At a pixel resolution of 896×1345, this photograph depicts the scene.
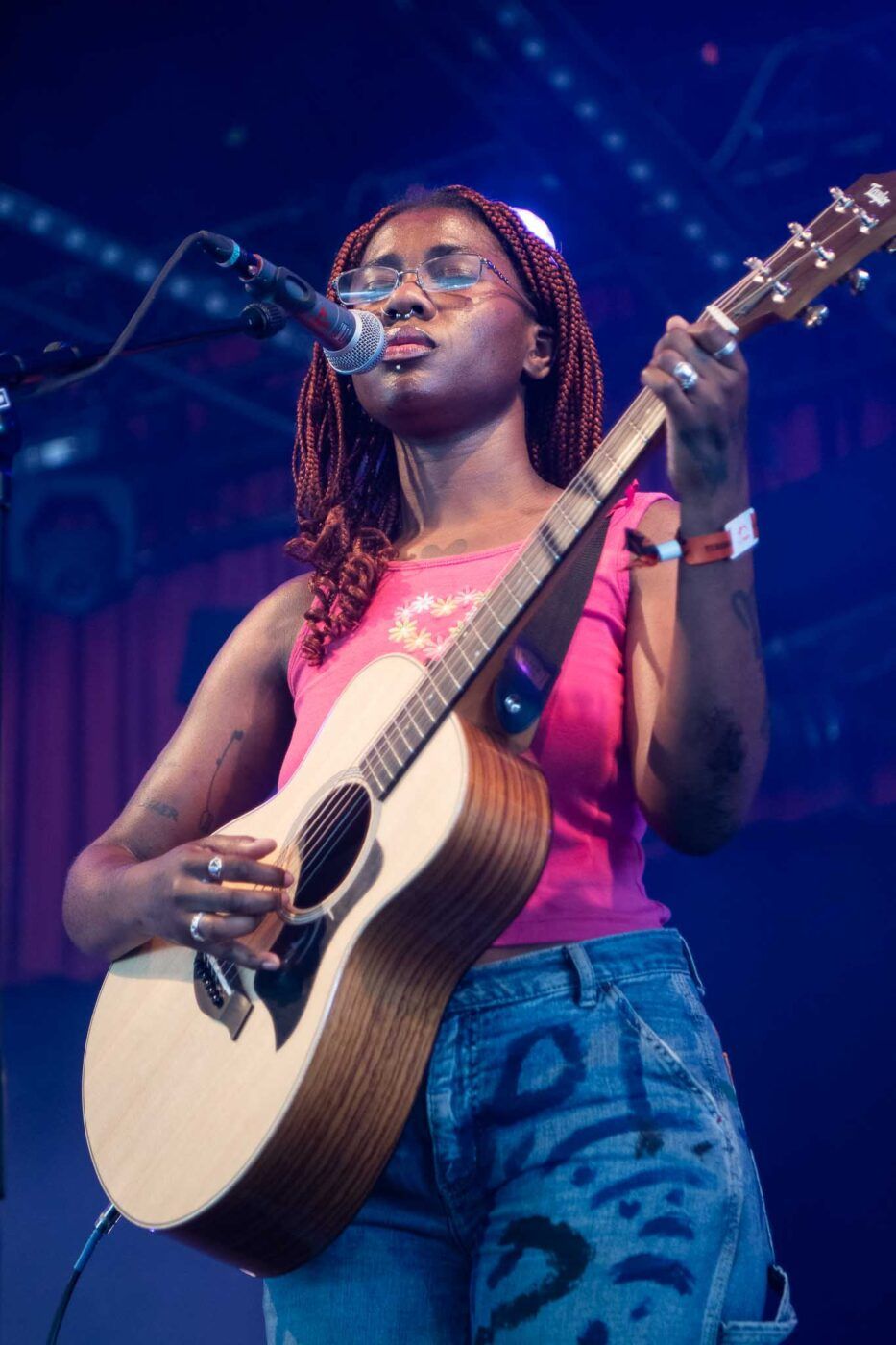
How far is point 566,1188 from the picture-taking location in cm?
164

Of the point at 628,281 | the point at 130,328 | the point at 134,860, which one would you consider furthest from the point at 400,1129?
the point at 628,281

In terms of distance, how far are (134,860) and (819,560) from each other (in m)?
1.67

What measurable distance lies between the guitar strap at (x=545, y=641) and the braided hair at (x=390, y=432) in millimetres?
543

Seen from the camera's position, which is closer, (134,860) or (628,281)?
(134,860)

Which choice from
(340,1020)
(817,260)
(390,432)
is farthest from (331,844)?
(390,432)

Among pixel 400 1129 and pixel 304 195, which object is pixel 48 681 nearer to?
pixel 304 195

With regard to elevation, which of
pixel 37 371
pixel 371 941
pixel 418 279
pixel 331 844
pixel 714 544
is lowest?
pixel 371 941

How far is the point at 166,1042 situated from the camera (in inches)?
75.1

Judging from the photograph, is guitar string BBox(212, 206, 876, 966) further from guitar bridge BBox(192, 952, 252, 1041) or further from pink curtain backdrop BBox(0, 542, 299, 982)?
pink curtain backdrop BBox(0, 542, 299, 982)

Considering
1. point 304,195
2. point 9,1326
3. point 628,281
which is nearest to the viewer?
point 628,281

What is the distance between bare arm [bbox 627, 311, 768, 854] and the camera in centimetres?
161

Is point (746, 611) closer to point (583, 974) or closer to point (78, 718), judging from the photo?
point (583, 974)

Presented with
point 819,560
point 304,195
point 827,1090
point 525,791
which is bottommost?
point 827,1090

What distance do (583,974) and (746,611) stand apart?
0.52 meters
